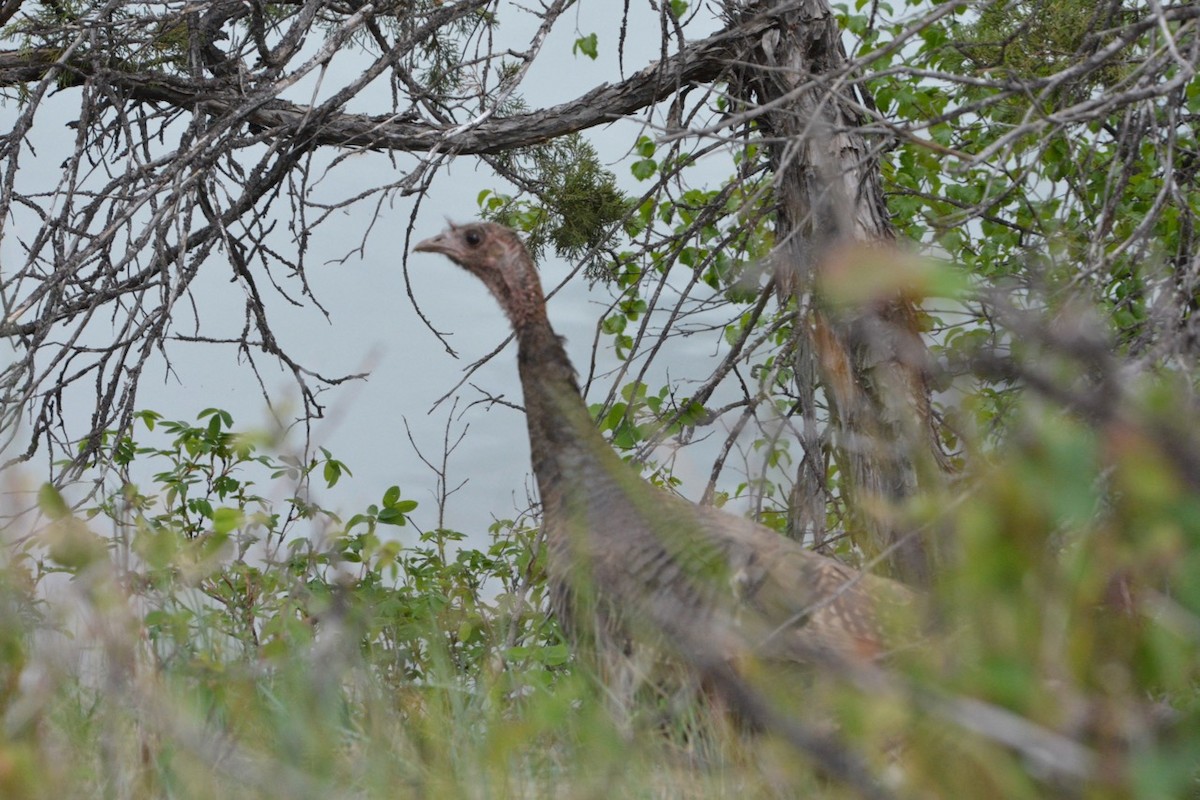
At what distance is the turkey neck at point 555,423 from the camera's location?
4121 millimetres

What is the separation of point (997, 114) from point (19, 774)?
230 inches

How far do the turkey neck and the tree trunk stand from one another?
1162 mm

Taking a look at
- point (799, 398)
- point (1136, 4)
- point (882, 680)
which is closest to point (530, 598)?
point (799, 398)

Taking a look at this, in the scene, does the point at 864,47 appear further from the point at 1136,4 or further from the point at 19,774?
the point at 19,774

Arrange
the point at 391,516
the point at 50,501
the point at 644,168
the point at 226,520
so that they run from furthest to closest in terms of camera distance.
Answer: the point at 644,168 → the point at 391,516 → the point at 226,520 → the point at 50,501

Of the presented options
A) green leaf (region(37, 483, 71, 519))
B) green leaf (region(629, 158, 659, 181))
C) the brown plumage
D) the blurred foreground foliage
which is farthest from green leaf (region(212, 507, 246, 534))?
green leaf (region(629, 158, 659, 181))

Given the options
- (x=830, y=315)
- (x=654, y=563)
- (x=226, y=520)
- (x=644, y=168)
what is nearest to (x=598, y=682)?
(x=654, y=563)

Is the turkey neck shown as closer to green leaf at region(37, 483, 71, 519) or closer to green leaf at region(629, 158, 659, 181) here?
green leaf at region(37, 483, 71, 519)

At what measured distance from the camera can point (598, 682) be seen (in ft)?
10.5

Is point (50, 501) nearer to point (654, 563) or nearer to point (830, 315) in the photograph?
point (654, 563)

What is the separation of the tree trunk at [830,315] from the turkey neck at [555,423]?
45.8 inches

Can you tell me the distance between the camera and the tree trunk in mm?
5180

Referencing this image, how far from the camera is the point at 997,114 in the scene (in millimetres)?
6492

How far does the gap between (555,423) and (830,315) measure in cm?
179
